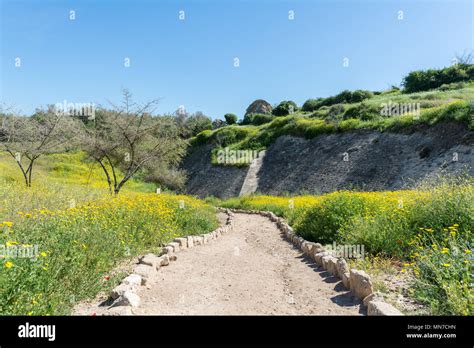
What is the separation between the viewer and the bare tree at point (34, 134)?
19.3m

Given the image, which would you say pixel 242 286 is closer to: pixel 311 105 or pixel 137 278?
pixel 137 278

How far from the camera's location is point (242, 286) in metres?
5.59

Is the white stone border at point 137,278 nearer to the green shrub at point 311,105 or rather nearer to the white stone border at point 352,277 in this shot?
the white stone border at point 352,277

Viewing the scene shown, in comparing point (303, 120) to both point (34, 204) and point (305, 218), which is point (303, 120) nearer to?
point (305, 218)

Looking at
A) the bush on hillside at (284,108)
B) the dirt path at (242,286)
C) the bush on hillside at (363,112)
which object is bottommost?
the dirt path at (242,286)

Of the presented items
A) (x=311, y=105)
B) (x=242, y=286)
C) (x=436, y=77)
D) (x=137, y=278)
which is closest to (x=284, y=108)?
(x=311, y=105)

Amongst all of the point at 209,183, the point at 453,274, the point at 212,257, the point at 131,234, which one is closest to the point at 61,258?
the point at 131,234

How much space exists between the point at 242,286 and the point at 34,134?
19.5 m

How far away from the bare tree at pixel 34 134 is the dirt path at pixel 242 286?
1523 cm

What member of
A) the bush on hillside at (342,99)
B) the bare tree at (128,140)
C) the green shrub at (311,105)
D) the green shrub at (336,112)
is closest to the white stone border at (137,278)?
the bare tree at (128,140)

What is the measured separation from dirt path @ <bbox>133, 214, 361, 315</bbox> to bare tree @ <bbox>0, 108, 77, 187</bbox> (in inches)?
599

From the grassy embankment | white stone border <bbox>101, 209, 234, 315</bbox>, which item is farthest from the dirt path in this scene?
the grassy embankment

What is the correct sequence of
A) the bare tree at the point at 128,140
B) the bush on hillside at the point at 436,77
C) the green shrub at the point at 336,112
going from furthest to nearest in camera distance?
the bush on hillside at the point at 436,77 → the green shrub at the point at 336,112 → the bare tree at the point at 128,140

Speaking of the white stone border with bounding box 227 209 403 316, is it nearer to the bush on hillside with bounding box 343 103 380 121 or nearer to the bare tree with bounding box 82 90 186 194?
the bare tree with bounding box 82 90 186 194
